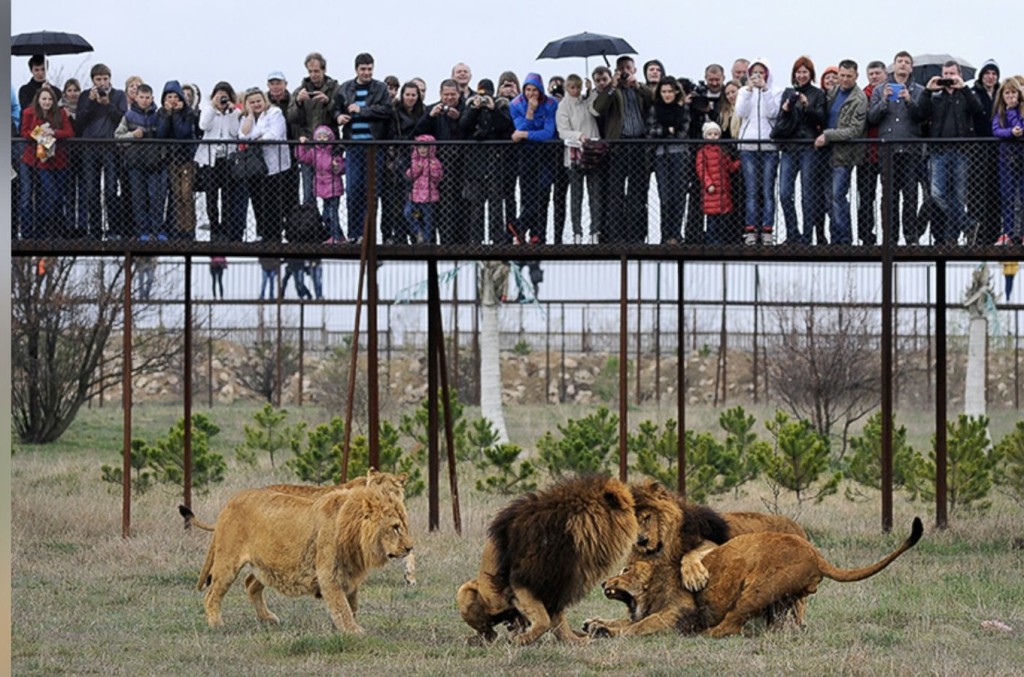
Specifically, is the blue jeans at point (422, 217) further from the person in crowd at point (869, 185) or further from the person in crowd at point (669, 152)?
the person in crowd at point (869, 185)

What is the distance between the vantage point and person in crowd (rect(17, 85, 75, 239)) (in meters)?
15.6

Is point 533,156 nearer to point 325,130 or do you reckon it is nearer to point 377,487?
point 325,130

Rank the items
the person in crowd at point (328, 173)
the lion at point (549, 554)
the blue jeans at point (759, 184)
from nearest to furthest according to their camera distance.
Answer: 1. the lion at point (549, 554)
2. the blue jeans at point (759, 184)
3. the person in crowd at point (328, 173)

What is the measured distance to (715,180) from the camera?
49.4 ft

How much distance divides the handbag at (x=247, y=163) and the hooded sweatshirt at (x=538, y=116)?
2.31m

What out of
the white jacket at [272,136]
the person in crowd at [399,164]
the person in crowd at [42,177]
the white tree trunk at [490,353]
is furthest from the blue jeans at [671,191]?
the white tree trunk at [490,353]

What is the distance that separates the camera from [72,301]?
27.2 meters

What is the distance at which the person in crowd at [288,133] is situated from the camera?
1556cm

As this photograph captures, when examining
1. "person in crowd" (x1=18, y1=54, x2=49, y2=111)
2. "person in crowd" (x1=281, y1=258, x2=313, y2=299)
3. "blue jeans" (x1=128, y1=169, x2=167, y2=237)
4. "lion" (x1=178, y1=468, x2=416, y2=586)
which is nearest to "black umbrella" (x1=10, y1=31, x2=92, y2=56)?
"person in crowd" (x1=18, y1=54, x2=49, y2=111)

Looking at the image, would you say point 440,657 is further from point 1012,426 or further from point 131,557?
point 1012,426

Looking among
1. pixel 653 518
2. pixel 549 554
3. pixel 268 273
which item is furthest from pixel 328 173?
pixel 268 273

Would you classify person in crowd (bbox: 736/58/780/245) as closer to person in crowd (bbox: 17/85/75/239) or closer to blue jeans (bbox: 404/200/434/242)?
blue jeans (bbox: 404/200/434/242)

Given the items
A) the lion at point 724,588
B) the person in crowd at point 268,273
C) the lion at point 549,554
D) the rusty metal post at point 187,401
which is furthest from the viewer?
the person in crowd at point 268,273

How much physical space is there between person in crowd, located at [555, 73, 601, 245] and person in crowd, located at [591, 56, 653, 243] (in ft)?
0.35
